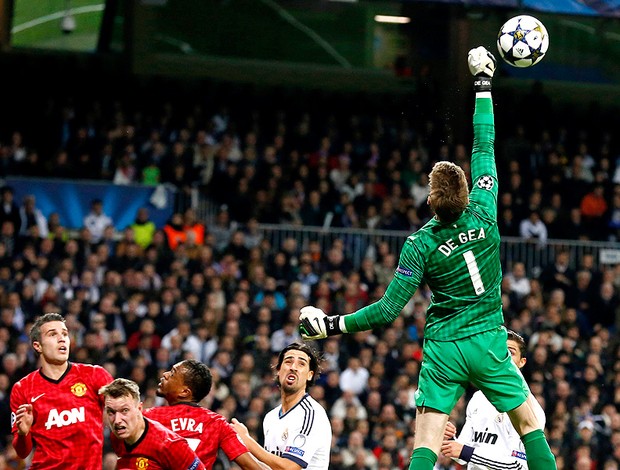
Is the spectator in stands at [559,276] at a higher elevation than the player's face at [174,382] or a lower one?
higher

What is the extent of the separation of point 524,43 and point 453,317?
215 cm

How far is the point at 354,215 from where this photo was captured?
2052 centimetres

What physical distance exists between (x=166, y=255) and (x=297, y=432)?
32.4 feet

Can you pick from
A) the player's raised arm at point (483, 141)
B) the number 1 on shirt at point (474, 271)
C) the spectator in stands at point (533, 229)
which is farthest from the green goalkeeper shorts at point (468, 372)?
the spectator in stands at point (533, 229)

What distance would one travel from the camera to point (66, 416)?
8.60 metres

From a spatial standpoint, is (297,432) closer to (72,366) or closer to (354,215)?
(72,366)

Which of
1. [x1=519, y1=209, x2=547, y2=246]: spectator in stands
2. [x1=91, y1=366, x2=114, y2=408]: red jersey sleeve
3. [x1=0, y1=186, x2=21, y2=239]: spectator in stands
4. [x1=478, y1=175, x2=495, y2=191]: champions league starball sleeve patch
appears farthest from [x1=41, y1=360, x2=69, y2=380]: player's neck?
[x1=519, y1=209, x2=547, y2=246]: spectator in stands

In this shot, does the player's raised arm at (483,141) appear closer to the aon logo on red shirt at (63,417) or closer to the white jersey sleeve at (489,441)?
the white jersey sleeve at (489,441)

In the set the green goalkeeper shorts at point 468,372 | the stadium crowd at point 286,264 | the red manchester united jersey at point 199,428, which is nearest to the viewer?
the green goalkeeper shorts at point 468,372

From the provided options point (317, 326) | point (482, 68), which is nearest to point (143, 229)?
point (482, 68)

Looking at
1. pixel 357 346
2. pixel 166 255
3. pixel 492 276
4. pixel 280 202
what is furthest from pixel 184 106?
pixel 492 276

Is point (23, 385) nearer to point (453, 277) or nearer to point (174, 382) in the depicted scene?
point (174, 382)

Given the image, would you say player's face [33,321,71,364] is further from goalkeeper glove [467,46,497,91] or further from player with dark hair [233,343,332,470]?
goalkeeper glove [467,46,497,91]

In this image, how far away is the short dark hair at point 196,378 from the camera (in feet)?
26.2
